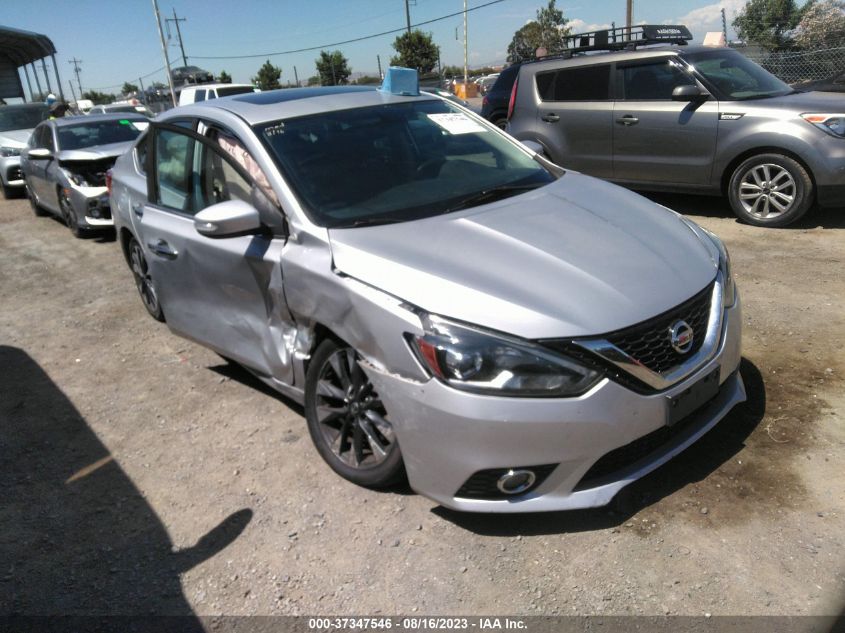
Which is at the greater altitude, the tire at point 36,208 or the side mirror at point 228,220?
the side mirror at point 228,220

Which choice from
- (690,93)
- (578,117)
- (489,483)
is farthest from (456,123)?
(578,117)

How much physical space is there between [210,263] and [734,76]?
19.7 ft

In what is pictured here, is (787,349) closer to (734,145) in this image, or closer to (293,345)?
(293,345)

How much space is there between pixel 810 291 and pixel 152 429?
4.52 metres

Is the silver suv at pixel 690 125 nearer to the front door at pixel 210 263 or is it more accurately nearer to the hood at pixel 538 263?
the hood at pixel 538 263

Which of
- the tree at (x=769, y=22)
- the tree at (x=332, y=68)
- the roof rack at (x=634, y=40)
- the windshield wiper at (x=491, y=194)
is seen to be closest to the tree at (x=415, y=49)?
the tree at (x=332, y=68)

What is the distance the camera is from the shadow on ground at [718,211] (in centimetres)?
652

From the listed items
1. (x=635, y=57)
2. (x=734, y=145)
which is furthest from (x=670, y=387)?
(x=635, y=57)

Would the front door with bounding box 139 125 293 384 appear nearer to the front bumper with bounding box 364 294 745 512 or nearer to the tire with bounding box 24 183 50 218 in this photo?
the front bumper with bounding box 364 294 745 512

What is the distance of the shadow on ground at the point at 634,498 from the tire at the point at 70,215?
24.9 feet

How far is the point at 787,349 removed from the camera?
3.94 meters

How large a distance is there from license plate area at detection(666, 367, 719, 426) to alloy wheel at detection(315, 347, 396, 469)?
1054mm

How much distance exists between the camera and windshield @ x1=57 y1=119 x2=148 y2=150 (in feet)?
30.6

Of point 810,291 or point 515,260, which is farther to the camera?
point 810,291
